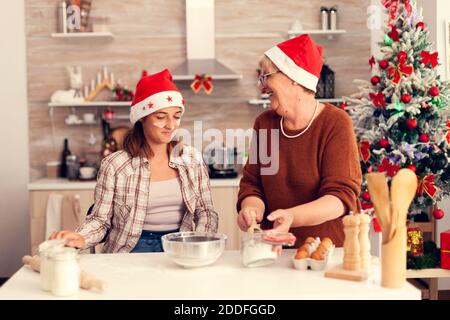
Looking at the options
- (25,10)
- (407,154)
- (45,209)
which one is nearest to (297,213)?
(407,154)

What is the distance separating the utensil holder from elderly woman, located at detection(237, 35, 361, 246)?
0.51m

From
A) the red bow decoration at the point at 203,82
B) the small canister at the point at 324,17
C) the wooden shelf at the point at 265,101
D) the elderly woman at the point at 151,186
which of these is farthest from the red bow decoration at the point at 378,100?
the elderly woman at the point at 151,186

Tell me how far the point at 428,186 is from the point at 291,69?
6.45ft

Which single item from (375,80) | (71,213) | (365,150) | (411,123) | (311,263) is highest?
(375,80)

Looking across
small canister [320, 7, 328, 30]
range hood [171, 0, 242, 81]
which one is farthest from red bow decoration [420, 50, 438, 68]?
range hood [171, 0, 242, 81]

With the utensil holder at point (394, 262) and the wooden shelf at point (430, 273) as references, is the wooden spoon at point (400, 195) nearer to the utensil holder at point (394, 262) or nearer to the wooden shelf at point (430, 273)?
the utensil holder at point (394, 262)

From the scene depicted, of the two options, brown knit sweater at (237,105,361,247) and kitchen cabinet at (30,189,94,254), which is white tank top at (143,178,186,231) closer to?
brown knit sweater at (237,105,361,247)

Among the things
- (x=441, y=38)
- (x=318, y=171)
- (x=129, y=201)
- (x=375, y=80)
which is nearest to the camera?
(x=318, y=171)

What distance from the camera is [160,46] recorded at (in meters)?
5.16

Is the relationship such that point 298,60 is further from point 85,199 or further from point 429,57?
→ point 85,199

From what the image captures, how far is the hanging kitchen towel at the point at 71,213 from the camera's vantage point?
4.57 m

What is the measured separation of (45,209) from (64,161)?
593 millimetres

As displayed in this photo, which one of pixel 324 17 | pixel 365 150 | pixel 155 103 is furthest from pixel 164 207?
pixel 324 17

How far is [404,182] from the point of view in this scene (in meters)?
1.68
